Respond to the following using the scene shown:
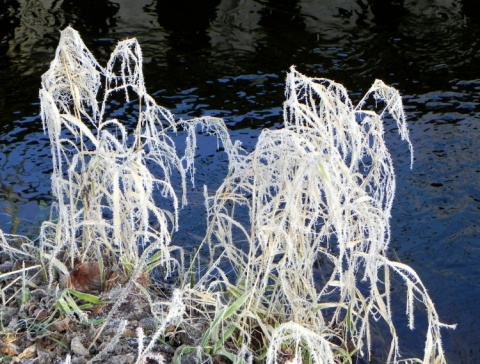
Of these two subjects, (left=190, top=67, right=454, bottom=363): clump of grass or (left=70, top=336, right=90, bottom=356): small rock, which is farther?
(left=70, top=336, right=90, bottom=356): small rock

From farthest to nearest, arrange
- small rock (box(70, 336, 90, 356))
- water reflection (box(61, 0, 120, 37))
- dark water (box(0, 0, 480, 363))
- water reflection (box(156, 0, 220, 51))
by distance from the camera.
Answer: water reflection (box(61, 0, 120, 37)) < water reflection (box(156, 0, 220, 51)) < dark water (box(0, 0, 480, 363)) < small rock (box(70, 336, 90, 356))

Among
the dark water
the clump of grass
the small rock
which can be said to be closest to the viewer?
the clump of grass

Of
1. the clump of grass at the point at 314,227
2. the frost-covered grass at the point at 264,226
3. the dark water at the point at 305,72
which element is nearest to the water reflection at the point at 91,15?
the dark water at the point at 305,72

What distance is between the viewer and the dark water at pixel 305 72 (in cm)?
367

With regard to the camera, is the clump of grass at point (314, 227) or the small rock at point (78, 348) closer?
the clump of grass at point (314, 227)

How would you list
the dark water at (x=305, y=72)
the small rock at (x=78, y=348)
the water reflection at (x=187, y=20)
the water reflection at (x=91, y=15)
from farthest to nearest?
1. the water reflection at (x=91, y=15)
2. the water reflection at (x=187, y=20)
3. the dark water at (x=305, y=72)
4. the small rock at (x=78, y=348)

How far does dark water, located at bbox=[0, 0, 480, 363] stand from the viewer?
367 centimetres

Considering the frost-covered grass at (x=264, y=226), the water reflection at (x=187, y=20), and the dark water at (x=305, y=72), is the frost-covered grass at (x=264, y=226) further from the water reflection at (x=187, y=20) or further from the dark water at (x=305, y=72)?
the water reflection at (x=187, y=20)

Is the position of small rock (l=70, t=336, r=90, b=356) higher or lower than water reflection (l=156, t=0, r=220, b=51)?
lower

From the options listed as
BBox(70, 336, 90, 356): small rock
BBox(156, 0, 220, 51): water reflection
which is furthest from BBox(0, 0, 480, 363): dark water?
BBox(70, 336, 90, 356): small rock

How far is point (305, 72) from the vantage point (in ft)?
17.1

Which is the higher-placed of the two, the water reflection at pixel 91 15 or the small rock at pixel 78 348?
the water reflection at pixel 91 15

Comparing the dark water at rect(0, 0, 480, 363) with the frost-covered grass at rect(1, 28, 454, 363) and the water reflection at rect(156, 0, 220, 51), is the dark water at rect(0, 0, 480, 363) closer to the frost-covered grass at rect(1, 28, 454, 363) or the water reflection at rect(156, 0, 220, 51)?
the water reflection at rect(156, 0, 220, 51)

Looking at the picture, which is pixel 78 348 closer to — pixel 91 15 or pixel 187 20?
pixel 187 20
